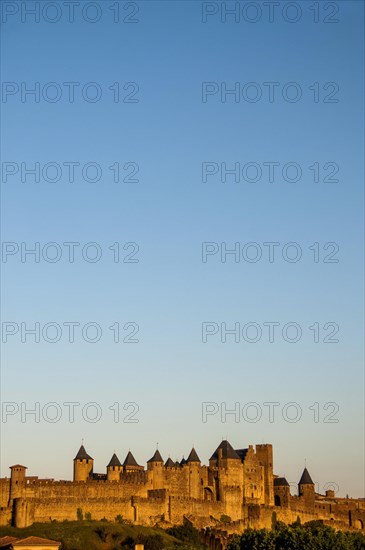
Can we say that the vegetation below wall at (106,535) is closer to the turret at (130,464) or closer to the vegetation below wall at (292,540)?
the vegetation below wall at (292,540)

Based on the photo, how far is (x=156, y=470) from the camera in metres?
120

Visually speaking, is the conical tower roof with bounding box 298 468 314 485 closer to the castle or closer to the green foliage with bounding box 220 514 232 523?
the castle

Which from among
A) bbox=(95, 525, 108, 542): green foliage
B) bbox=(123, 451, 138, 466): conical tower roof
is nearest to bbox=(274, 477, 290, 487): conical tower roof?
bbox=(123, 451, 138, 466): conical tower roof

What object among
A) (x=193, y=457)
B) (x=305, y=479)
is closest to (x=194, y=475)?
(x=193, y=457)

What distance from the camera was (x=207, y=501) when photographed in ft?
393

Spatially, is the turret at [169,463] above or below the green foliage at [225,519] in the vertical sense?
above

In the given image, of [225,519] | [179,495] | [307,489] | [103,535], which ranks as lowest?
[103,535]

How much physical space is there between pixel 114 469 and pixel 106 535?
54.6 ft

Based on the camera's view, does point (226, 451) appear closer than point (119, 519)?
No

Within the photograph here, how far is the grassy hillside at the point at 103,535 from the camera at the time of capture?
103 m

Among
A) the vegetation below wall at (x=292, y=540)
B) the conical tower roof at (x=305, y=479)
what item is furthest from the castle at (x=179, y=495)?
the vegetation below wall at (x=292, y=540)

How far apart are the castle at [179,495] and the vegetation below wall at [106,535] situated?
1870 mm

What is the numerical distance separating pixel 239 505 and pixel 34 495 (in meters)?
23.3

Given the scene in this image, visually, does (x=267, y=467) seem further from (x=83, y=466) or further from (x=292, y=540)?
(x=292, y=540)
